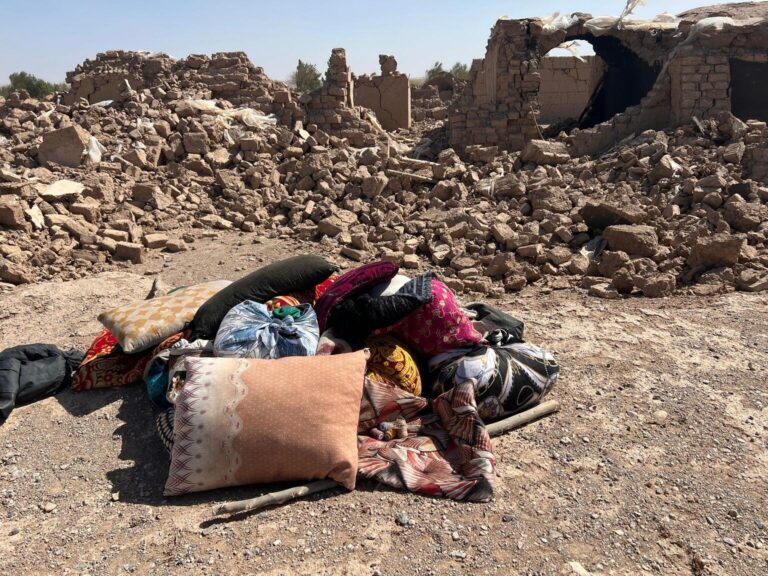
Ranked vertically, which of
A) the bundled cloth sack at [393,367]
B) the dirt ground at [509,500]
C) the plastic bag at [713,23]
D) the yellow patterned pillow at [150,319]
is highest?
the plastic bag at [713,23]

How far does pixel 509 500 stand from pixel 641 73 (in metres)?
9.94

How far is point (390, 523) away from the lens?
252 centimetres

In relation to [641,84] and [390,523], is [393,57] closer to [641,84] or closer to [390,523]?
[641,84]

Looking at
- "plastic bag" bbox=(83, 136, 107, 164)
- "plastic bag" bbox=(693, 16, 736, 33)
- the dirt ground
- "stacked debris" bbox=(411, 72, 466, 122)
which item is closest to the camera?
the dirt ground

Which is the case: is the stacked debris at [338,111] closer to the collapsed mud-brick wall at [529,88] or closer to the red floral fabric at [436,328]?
the collapsed mud-brick wall at [529,88]

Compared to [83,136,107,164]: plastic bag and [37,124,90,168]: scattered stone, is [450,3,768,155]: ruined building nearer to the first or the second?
[83,136,107,164]: plastic bag

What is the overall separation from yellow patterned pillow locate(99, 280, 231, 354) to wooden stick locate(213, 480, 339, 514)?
132 cm

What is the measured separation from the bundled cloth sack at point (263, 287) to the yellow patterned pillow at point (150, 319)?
12 centimetres

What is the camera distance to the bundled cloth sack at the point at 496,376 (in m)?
3.16

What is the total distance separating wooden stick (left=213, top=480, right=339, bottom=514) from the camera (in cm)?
254

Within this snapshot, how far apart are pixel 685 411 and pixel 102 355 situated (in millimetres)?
3364

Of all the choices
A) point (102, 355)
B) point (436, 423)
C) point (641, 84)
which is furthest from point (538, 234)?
point (641, 84)

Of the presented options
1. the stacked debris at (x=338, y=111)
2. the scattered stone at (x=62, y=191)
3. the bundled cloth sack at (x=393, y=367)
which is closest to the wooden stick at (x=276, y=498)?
the bundled cloth sack at (x=393, y=367)

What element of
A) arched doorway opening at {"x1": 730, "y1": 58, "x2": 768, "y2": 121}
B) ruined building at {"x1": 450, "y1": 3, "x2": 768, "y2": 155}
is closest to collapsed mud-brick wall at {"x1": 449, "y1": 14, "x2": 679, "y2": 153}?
ruined building at {"x1": 450, "y1": 3, "x2": 768, "y2": 155}
